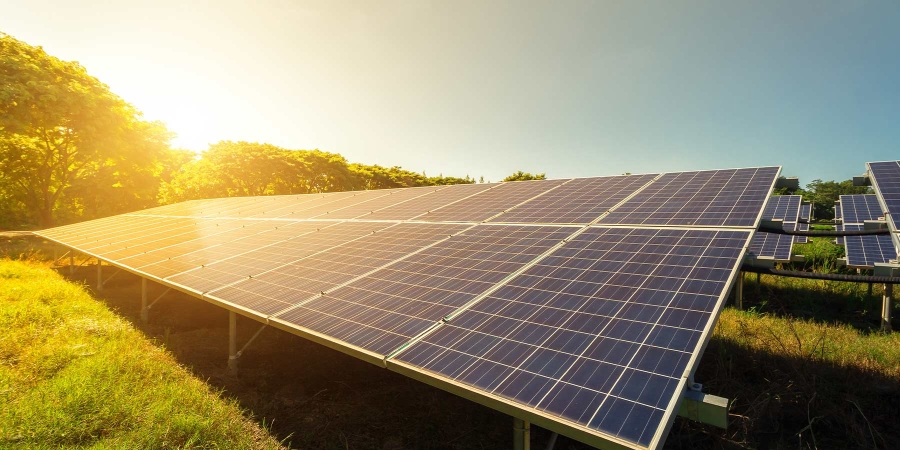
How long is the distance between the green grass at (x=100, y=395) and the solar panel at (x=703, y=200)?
300 inches

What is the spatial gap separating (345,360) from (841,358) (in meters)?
10.6

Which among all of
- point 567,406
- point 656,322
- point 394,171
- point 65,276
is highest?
point 394,171

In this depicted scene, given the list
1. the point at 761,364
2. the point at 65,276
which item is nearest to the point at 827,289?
the point at 761,364

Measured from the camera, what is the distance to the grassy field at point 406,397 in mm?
5883

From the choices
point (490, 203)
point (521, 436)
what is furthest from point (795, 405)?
point (490, 203)

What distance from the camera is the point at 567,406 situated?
3275 mm

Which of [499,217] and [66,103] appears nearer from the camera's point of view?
[499,217]

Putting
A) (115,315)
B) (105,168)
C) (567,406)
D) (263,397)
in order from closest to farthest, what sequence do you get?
(567,406), (263,397), (115,315), (105,168)

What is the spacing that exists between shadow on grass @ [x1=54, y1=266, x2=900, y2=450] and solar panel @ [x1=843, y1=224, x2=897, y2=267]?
7.40 m

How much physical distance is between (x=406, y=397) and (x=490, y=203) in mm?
5917

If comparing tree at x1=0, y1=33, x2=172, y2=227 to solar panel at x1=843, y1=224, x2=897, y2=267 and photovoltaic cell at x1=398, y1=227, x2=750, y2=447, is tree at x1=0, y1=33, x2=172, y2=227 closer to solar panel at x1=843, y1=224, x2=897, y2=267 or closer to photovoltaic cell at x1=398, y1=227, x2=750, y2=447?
photovoltaic cell at x1=398, y1=227, x2=750, y2=447

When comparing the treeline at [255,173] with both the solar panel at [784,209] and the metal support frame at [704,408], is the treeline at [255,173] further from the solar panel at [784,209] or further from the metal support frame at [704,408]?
the metal support frame at [704,408]

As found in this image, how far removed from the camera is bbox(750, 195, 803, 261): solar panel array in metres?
14.3

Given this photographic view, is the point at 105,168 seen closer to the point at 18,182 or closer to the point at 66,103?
the point at 18,182
